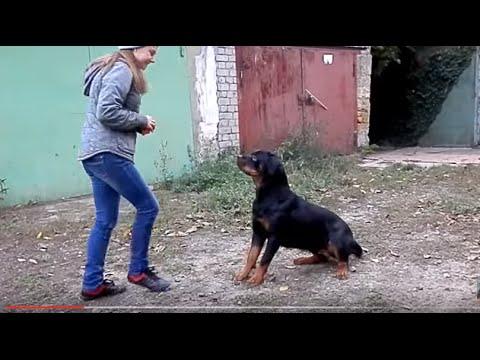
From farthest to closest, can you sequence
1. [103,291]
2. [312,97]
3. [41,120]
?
Answer: [312,97] → [41,120] → [103,291]

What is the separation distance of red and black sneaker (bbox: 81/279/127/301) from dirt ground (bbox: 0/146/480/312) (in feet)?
0.11

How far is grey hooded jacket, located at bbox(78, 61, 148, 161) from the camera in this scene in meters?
2.63

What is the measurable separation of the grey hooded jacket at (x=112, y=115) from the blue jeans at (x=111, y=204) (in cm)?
6

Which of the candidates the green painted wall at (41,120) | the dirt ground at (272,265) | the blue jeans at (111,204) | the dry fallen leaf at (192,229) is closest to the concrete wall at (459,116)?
the dirt ground at (272,265)

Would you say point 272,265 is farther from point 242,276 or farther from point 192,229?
point 192,229

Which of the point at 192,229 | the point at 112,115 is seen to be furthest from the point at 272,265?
the point at 112,115

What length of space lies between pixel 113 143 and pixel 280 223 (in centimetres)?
102

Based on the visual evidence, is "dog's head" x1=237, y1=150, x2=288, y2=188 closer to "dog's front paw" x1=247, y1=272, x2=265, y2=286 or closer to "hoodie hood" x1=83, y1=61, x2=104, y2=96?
"dog's front paw" x1=247, y1=272, x2=265, y2=286

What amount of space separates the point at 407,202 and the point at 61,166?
11.5ft

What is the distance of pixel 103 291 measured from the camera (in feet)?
9.57

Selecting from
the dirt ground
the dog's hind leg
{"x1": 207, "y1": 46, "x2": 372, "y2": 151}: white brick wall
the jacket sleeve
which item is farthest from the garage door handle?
the jacket sleeve
